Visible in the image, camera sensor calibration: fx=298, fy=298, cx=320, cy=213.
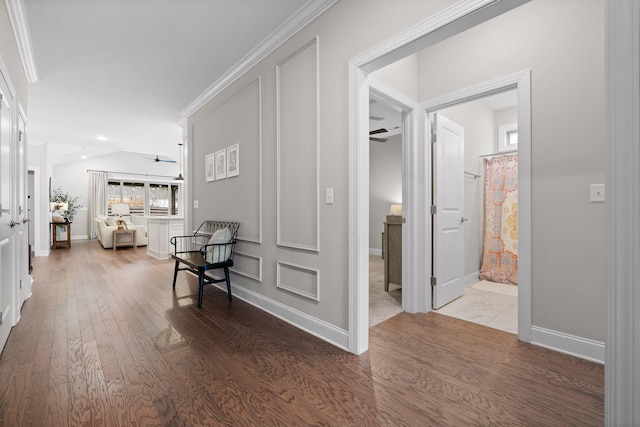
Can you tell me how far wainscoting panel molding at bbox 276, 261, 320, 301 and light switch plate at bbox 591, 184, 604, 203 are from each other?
6.48 feet

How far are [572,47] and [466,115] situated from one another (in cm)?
175

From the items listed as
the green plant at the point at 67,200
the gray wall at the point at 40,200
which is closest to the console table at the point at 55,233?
the green plant at the point at 67,200

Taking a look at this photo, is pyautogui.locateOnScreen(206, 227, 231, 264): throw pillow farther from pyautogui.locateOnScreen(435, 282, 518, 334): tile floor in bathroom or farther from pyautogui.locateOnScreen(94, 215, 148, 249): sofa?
pyautogui.locateOnScreen(94, 215, 148, 249): sofa

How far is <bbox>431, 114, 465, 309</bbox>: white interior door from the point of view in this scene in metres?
2.97

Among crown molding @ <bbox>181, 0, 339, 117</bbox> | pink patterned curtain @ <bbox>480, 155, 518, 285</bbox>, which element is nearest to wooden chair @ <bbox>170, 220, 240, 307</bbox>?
crown molding @ <bbox>181, 0, 339, 117</bbox>

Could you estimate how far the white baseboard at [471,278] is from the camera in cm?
395

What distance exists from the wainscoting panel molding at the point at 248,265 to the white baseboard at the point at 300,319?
179mm

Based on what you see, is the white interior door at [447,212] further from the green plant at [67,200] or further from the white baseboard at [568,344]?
the green plant at [67,200]

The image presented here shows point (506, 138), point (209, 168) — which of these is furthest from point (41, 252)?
point (506, 138)

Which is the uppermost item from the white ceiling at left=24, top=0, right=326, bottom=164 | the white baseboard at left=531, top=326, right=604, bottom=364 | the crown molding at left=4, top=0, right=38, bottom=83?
the white ceiling at left=24, top=0, right=326, bottom=164

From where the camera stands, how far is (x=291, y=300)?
8.62 ft

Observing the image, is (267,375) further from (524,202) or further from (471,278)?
(471,278)

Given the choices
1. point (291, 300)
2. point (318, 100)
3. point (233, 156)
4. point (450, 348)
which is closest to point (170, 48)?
point (233, 156)

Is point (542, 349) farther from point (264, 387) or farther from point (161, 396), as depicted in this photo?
point (161, 396)
